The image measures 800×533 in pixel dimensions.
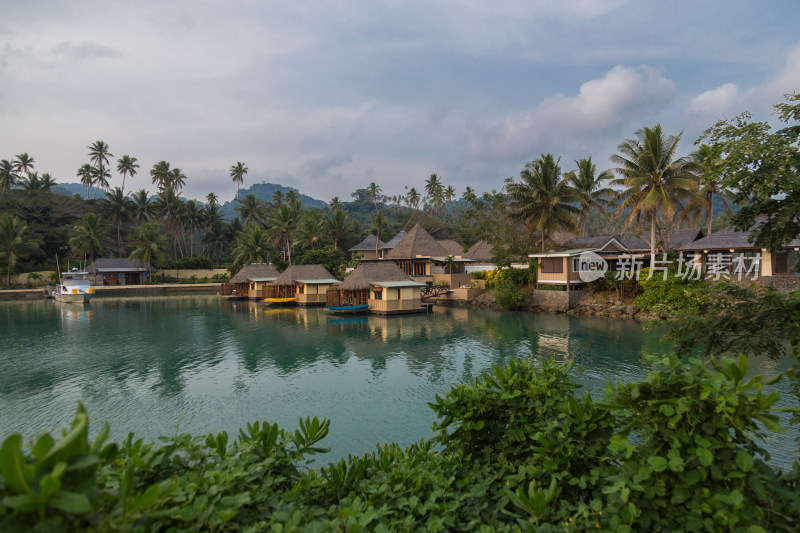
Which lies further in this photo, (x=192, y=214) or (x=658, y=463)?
(x=192, y=214)

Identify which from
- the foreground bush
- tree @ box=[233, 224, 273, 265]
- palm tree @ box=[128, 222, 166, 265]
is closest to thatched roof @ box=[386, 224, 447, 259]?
tree @ box=[233, 224, 273, 265]

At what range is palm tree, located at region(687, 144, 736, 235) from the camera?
5.84m

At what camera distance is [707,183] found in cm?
670

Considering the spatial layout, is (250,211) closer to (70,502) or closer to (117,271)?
(117,271)

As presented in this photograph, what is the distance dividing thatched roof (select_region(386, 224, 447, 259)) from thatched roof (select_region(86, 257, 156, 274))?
3104 centimetres

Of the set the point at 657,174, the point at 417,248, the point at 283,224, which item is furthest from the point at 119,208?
the point at 657,174

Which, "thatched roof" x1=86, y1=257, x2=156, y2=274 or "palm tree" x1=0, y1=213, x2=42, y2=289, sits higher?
"palm tree" x1=0, y1=213, x2=42, y2=289

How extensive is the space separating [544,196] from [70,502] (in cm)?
3066

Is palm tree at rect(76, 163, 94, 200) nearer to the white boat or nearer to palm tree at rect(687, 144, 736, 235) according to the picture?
the white boat

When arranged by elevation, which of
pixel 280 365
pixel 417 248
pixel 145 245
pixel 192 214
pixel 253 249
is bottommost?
pixel 280 365

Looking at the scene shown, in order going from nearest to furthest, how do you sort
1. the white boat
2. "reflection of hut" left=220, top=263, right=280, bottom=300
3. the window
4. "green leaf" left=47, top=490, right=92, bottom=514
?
"green leaf" left=47, top=490, right=92, bottom=514 → the window → the white boat → "reflection of hut" left=220, top=263, right=280, bottom=300

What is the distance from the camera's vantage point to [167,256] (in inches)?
2170

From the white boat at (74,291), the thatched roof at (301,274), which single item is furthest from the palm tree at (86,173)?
the thatched roof at (301,274)

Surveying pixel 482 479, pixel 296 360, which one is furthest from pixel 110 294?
pixel 482 479
